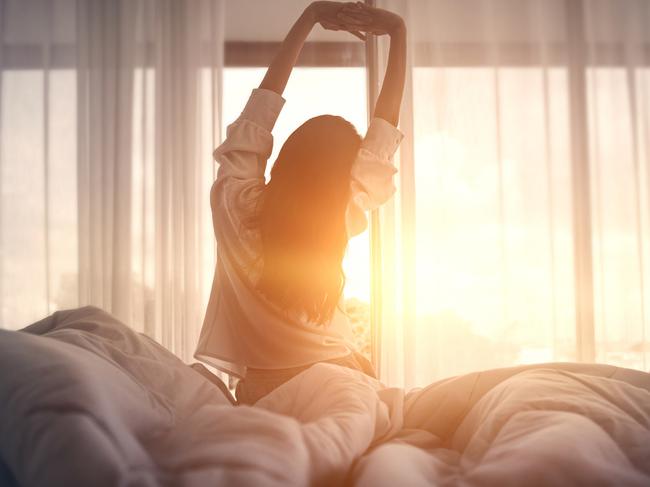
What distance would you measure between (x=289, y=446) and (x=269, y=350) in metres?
0.75

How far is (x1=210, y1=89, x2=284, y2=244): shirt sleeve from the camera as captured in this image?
4.22ft

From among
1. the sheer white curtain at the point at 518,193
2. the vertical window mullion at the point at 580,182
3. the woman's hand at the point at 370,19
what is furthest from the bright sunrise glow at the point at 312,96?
the woman's hand at the point at 370,19

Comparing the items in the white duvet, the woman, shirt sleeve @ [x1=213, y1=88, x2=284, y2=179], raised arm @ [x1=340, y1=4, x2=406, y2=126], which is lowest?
the white duvet

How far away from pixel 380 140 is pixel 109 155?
74.2 inches

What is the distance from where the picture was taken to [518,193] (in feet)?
9.46

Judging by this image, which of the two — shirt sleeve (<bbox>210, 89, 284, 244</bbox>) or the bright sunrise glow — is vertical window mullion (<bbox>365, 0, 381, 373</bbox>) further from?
shirt sleeve (<bbox>210, 89, 284, 244</bbox>)

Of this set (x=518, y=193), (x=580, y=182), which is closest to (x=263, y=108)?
(x=518, y=193)

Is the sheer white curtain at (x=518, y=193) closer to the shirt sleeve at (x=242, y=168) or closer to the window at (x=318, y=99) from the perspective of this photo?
the window at (x=318, y=99)

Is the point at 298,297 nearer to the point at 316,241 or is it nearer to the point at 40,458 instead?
the point at 316,241

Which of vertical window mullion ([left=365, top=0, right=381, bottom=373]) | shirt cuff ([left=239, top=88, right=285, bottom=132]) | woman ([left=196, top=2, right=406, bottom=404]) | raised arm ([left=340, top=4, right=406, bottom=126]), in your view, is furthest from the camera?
vertical window mullion ([left=365, top=0, right=381, bottom=373])

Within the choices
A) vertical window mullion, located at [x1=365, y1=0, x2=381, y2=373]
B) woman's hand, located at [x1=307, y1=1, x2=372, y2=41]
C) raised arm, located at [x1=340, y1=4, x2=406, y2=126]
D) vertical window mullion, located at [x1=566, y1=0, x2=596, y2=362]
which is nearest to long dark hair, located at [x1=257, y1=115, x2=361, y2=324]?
raised arm, located at [x1=340, y1=4, x2=406, y2=126]

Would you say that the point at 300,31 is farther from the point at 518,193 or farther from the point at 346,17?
the point at 518,193

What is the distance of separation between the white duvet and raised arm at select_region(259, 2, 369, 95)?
34.1 inches

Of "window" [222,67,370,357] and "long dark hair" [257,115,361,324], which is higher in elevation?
"window" [222,67,370,357]
